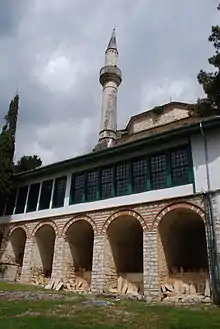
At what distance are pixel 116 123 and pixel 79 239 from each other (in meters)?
13.0

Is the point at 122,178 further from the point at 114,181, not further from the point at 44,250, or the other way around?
the point at 44,250

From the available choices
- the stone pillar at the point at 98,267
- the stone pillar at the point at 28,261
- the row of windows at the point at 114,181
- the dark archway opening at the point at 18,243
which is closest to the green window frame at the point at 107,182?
the row of windows at the point at 114,181

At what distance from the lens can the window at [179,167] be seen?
13.5m

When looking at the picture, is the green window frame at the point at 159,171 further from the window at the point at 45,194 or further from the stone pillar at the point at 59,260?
the window at the point at 45,194

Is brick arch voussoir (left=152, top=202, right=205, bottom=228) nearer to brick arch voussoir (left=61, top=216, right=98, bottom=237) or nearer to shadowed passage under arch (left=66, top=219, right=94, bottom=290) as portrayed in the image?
brick arch voussoir (left=61, top=216, right=98, bottom=237)

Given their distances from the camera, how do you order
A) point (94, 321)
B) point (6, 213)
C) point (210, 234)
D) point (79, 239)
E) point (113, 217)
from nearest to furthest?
point (94, 321), point (210, 234), point (113, 217), point (79, 239), point (6, 213)

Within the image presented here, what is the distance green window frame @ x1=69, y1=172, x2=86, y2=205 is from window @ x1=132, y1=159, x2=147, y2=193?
282 cm

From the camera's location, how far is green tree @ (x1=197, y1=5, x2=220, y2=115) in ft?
51.9

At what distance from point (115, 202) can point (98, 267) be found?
8.88ft

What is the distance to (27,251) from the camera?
57.4ft

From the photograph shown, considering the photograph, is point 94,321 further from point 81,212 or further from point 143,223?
point 81,212

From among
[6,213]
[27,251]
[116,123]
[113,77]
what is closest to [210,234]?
[27,251]

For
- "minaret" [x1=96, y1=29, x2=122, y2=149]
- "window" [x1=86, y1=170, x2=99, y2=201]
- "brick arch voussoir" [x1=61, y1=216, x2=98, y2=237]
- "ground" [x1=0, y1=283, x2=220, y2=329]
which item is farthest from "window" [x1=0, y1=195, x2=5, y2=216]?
"ground" [x1=0, y1=283, x2=220, y2=329]

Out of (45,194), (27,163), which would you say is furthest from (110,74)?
(45,194)
